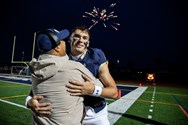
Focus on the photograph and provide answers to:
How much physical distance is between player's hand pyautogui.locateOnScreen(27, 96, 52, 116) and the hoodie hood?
22 centimetres

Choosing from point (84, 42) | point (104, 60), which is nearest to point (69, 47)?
point (84, 42)

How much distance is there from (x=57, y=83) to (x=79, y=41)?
1168 mm

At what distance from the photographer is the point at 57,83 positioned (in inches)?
69.4

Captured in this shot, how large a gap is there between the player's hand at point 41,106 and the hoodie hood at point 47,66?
0.71ft

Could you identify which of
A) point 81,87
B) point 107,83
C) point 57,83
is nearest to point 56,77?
point 57,83

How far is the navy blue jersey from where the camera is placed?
8.53 feet

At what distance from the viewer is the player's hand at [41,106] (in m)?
1.82

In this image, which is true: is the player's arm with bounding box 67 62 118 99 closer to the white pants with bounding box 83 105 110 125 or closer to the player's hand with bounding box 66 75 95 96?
the player's hand with bounding box 66 75 95 96

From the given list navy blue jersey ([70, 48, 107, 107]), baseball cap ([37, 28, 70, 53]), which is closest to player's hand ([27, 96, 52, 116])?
baseball cap ([37, 28, 70, 53])

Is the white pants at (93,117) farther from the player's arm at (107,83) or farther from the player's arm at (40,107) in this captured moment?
the player's arm at (40,107)

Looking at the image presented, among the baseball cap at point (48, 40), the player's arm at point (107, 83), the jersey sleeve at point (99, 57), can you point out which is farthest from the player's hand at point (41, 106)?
the jersey sleeve at point (99, 57)

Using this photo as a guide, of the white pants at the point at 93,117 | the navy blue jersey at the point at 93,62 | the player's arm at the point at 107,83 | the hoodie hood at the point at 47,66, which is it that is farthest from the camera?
the white pants at the point at 93,117

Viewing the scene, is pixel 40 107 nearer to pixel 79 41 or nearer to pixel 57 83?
pixel 57 83

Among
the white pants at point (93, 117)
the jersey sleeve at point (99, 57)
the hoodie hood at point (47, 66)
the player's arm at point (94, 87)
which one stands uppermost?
the jersey sleeve at point (99, 57)
